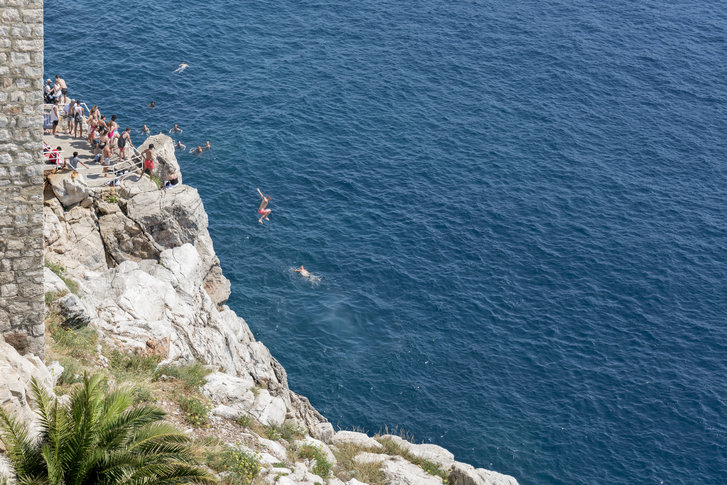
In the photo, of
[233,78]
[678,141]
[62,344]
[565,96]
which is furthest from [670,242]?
[62,344]

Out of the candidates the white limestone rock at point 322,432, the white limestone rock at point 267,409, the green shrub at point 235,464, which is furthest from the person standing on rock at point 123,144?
the green shrub at point 235,464

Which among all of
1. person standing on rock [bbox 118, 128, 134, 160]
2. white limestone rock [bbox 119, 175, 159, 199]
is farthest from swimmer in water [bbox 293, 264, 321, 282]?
person standing on rock [bbox 118, 128, 134, 160]

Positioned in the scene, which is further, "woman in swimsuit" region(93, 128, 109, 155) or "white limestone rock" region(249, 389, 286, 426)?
"woman in swimsuit" region(93, 128, 109, 155)

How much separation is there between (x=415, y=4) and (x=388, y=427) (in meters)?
56.1

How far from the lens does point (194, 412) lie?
22828 millimetres

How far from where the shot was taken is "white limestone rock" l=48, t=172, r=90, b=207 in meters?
31.7

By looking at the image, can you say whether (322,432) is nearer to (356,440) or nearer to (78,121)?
(356,440)

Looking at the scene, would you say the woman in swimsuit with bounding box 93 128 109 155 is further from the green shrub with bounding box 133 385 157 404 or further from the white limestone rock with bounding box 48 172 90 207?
the green shrub with bounding box 133 385 157 404

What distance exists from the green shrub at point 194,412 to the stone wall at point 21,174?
16.6 ft

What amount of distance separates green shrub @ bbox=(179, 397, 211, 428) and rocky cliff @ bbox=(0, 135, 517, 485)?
1.76 ft

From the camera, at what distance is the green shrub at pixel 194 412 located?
2256 centimetres

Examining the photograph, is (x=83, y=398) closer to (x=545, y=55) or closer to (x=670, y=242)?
(x=670, y=242)

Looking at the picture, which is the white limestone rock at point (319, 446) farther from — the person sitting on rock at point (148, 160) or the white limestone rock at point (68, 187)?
the person sitting on rock at point (148, 160)

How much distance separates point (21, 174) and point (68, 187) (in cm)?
1514
